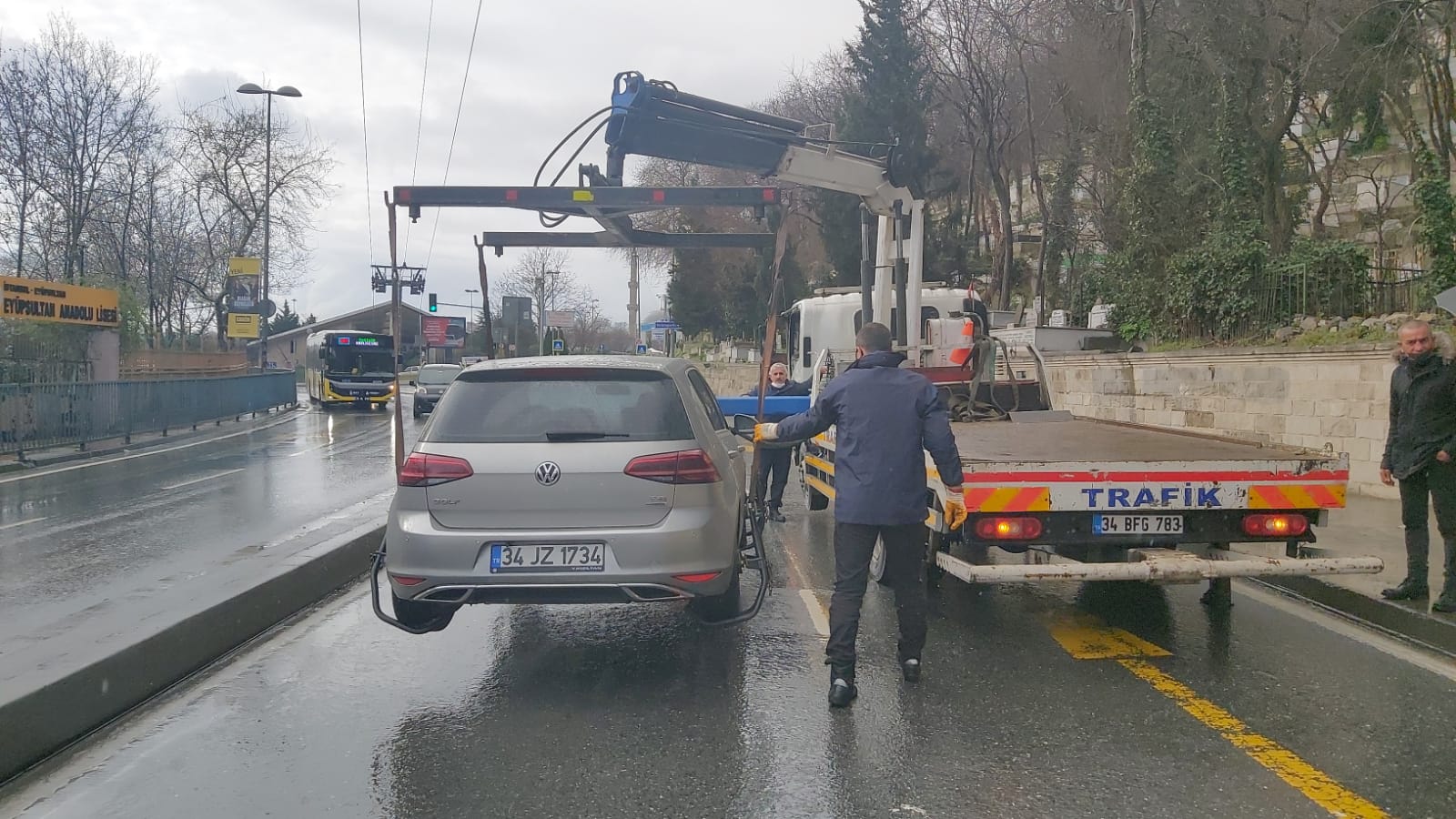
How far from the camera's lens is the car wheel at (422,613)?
570cm

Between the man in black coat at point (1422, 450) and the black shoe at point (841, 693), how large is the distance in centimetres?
386

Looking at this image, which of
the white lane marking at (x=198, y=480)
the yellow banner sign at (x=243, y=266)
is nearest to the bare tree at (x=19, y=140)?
the yellow banner sign at (x=243, y=266)

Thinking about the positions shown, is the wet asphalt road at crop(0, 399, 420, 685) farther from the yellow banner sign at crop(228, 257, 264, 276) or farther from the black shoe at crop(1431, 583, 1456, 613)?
the yellow banner sign at crop(228, 257, 264, 276)

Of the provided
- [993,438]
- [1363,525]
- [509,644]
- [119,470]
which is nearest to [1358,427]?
[1363,525]

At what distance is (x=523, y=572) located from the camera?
17.1ft

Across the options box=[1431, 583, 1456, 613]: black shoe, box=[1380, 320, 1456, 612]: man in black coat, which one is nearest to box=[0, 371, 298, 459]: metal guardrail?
box=[1380, 320, 1456, 612]: man in black coat

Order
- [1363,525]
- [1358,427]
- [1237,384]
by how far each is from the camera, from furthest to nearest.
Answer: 1. [1237,384]
2. [1358,427]
3. [1363,525]

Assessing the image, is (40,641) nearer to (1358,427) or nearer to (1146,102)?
(1358,427)

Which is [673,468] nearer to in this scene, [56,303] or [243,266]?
[56,303]

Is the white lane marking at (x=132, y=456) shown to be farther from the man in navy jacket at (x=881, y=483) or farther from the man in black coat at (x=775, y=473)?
the man in navy jacket at (x=881, y=483)

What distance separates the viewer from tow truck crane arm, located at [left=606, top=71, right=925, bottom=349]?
10.2 meters

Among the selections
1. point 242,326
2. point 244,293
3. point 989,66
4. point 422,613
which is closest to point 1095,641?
point 422,613

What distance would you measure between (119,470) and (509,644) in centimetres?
1446

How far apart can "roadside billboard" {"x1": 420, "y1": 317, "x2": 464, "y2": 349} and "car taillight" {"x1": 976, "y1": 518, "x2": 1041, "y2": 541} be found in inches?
2927
